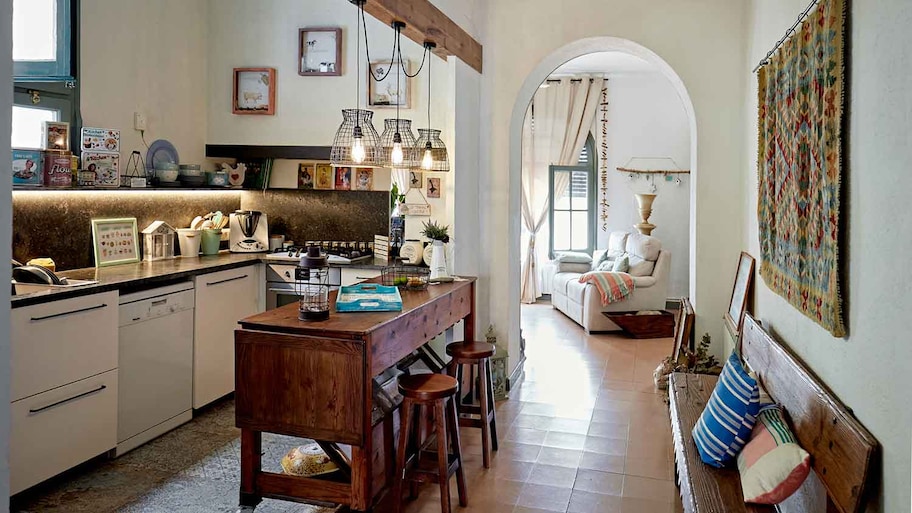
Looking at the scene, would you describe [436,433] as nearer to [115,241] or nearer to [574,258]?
[115,241]

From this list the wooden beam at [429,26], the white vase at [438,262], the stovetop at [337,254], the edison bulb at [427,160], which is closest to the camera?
the wooden beam at [429,26]

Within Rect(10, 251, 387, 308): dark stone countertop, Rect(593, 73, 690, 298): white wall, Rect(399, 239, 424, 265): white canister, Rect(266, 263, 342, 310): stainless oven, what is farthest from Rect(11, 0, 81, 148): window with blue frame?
Rect(593, 73, 690, 298): white wall

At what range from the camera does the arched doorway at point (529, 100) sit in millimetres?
5188

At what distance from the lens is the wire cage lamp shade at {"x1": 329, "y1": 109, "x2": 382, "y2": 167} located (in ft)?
13.0

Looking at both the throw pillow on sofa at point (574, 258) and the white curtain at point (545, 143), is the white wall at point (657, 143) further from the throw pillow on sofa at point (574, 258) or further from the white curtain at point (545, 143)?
the throw pillow on sofa at point (574, 258)

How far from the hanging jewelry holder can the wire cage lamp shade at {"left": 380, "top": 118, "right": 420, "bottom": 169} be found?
173cm

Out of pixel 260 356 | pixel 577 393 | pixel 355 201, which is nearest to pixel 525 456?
pixel 577 393

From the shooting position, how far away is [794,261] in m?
2.85

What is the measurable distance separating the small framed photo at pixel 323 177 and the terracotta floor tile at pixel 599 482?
9.98ft

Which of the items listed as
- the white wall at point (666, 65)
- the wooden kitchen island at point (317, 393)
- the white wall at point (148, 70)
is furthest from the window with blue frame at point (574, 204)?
the wooden kitchen island at point (317, 393)

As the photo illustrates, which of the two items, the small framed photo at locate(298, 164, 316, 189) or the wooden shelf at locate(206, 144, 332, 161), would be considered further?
the small framed photo at locate(298, 164, 316, 189)

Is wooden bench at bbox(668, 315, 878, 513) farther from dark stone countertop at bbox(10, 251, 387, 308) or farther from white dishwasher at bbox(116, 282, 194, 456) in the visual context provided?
white dishwasher at bbox(116, 282, 194, 456)

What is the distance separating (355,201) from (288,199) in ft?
1.88

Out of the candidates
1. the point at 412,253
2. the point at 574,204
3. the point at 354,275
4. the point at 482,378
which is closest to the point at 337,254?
the point at 354,275
